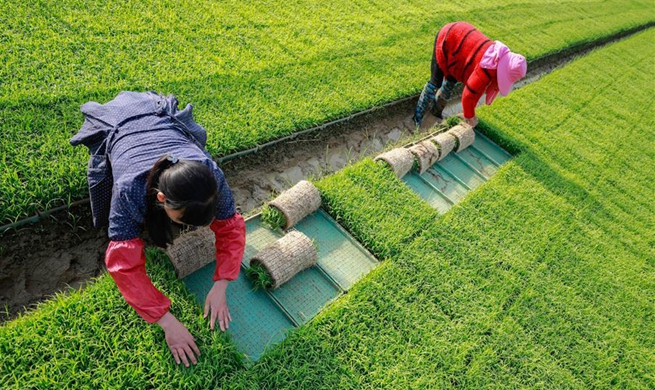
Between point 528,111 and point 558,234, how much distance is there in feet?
8.91

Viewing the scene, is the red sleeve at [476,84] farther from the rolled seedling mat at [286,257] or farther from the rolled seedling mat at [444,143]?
the rolled seedling mat at [286,257]

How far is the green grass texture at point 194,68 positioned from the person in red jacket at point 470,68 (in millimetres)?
561

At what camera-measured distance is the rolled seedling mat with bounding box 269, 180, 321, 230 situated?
3369mm

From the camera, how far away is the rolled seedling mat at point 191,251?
2746mm

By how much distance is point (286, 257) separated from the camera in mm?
2988

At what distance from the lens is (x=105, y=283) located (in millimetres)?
2639

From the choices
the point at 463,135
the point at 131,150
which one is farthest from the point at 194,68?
the point at 463,135

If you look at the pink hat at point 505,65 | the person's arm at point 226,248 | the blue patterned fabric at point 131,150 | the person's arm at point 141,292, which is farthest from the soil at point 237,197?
the pink hat at point 505,65

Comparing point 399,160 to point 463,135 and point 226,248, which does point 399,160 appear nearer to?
point 463,135

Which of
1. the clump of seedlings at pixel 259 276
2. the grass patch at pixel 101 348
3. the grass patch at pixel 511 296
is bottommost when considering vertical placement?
the grass patch at pixel 511 296

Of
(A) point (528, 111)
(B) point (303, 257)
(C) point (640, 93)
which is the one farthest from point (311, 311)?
(C) point (640, 93)

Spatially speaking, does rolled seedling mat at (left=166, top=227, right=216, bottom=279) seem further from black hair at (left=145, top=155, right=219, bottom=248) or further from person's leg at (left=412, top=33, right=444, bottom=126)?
person's leg at (left=412, top=33, right=444, bottom=126)

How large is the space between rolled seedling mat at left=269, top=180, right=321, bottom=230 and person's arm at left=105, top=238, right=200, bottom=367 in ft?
4.12

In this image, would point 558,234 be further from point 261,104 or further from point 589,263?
point 261,104
